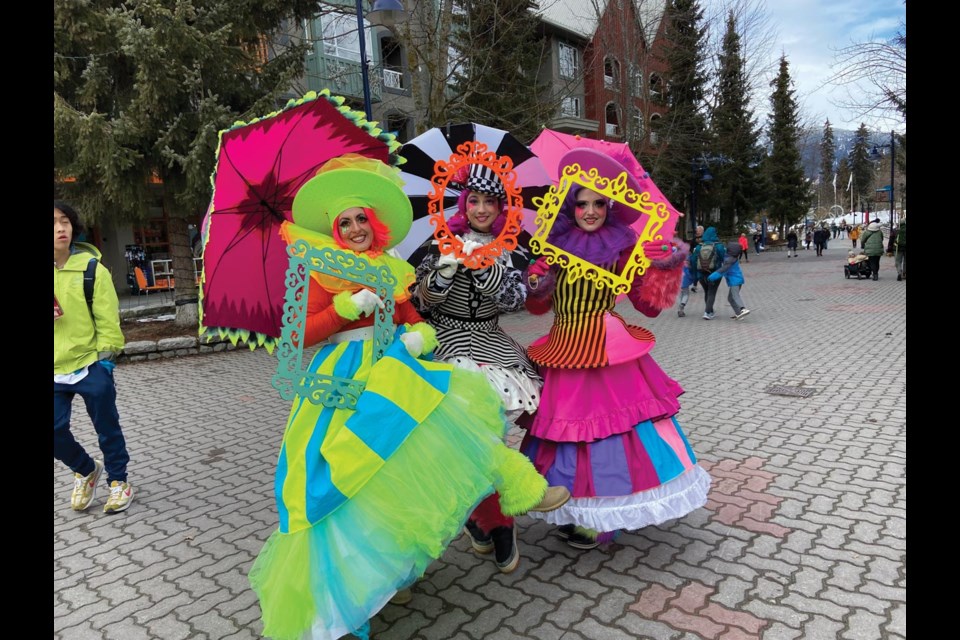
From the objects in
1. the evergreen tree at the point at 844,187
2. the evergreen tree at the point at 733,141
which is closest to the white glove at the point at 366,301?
the evergreen tree at the point at 733,141

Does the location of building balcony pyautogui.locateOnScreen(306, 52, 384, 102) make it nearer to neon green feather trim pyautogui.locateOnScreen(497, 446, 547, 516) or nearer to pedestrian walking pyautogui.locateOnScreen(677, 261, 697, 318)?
pedestrian walking pyautogui.locateOnScreen(677, 261, 697, 318)

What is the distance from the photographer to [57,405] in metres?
3.74

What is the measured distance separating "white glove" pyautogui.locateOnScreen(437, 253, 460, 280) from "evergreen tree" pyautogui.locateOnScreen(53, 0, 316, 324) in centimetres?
728

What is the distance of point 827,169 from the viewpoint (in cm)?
8406

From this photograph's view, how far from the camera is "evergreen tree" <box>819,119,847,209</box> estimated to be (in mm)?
81500

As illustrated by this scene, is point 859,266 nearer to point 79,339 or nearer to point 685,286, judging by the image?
point 685,286

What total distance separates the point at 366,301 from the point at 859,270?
60.1 feet

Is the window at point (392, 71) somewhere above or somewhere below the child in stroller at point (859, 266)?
above

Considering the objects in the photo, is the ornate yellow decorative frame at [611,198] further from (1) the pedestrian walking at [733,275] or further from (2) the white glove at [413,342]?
(1) the pedestrian walking at [733,275]

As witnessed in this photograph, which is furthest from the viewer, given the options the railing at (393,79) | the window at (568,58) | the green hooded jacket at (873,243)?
the window at (568,58)

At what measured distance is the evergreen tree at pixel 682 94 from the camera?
1774cm

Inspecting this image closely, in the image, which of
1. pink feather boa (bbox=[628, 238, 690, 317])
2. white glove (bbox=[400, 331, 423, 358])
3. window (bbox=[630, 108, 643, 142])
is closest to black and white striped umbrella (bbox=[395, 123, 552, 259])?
white glove (bbox=[400, 331, 423, 358])

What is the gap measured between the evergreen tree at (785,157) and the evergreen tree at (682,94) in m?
17.1

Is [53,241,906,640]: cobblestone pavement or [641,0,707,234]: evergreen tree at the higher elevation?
[641,0,707,234]: evergreen tree
